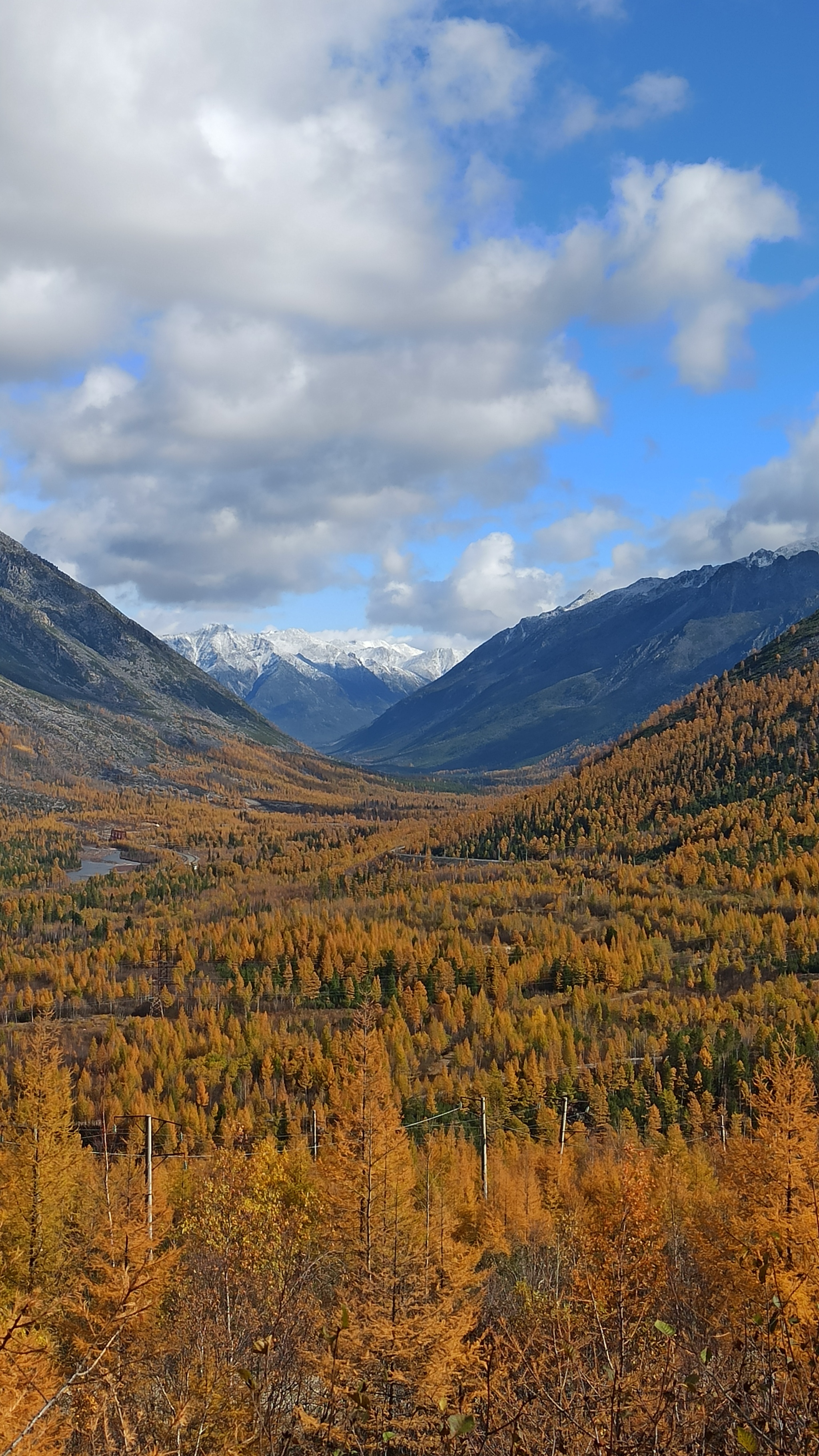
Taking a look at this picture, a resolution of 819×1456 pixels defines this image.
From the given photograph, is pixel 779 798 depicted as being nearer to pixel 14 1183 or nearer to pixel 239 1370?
pixel 14 1183

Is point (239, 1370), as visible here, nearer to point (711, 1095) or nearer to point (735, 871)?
point (711, 1095)

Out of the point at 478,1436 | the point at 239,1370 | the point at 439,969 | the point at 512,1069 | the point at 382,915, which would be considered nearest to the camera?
the point at 239,1370

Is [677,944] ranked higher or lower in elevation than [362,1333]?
lower

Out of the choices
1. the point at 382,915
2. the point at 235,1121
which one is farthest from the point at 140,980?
the point at 235,1121

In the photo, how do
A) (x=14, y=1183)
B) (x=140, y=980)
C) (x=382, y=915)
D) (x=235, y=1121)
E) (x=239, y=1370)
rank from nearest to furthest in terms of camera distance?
1. (x=239, y=1370)
2. (x=14, y=1183)
3. (x=235, y=1121)
4. (x=140, y=980)
5. (x=382, y=915)

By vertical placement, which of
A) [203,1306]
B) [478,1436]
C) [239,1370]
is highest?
[239,1370]

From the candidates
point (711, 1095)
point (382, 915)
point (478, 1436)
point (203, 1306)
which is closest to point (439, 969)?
point (382, 915)

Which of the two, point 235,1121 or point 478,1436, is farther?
point 235,1121
